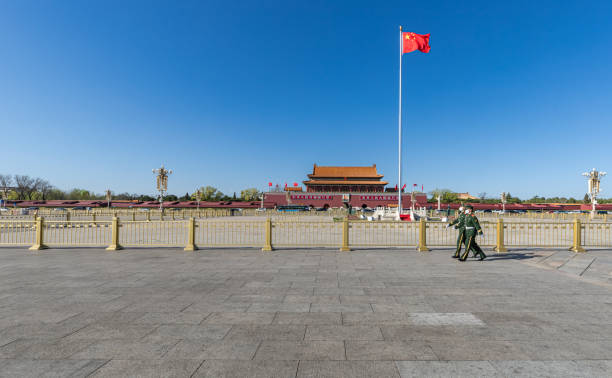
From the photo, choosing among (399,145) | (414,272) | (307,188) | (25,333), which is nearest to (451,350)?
(414,272)

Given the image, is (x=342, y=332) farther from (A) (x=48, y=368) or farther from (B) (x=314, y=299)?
(A) (x=48, y=368)

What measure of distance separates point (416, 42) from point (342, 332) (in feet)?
70.4

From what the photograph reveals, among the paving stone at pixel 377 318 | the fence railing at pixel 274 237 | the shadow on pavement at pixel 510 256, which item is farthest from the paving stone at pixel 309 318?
the shadow on pavement at pixel 510 256

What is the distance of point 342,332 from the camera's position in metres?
3.27

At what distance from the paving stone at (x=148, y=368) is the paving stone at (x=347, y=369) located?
99 cm

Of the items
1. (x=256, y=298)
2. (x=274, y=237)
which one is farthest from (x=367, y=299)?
(x=274, y=237)

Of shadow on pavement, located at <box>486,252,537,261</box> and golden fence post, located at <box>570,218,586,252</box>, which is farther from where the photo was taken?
golden fence post, located at <box>570,218,586,252</box>

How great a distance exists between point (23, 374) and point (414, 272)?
6139 millimetres

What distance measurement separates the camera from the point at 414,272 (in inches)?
248

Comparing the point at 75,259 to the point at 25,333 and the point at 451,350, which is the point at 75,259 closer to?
the point at 25,333

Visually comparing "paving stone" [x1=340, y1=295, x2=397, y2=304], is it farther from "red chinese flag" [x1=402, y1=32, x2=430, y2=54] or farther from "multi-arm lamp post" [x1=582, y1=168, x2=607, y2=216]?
"multi-arm lamp post" [x1=582, y1=168, x2=607, y2=216]

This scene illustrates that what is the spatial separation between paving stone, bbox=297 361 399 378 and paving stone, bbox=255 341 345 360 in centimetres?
11

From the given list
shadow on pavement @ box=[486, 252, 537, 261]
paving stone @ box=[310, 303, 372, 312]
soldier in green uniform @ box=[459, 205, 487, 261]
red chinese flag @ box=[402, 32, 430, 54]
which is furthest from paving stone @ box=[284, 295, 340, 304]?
red chinese flag @ box=[402, 32, 430, 54]

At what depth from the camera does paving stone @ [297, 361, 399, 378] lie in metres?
2.39
